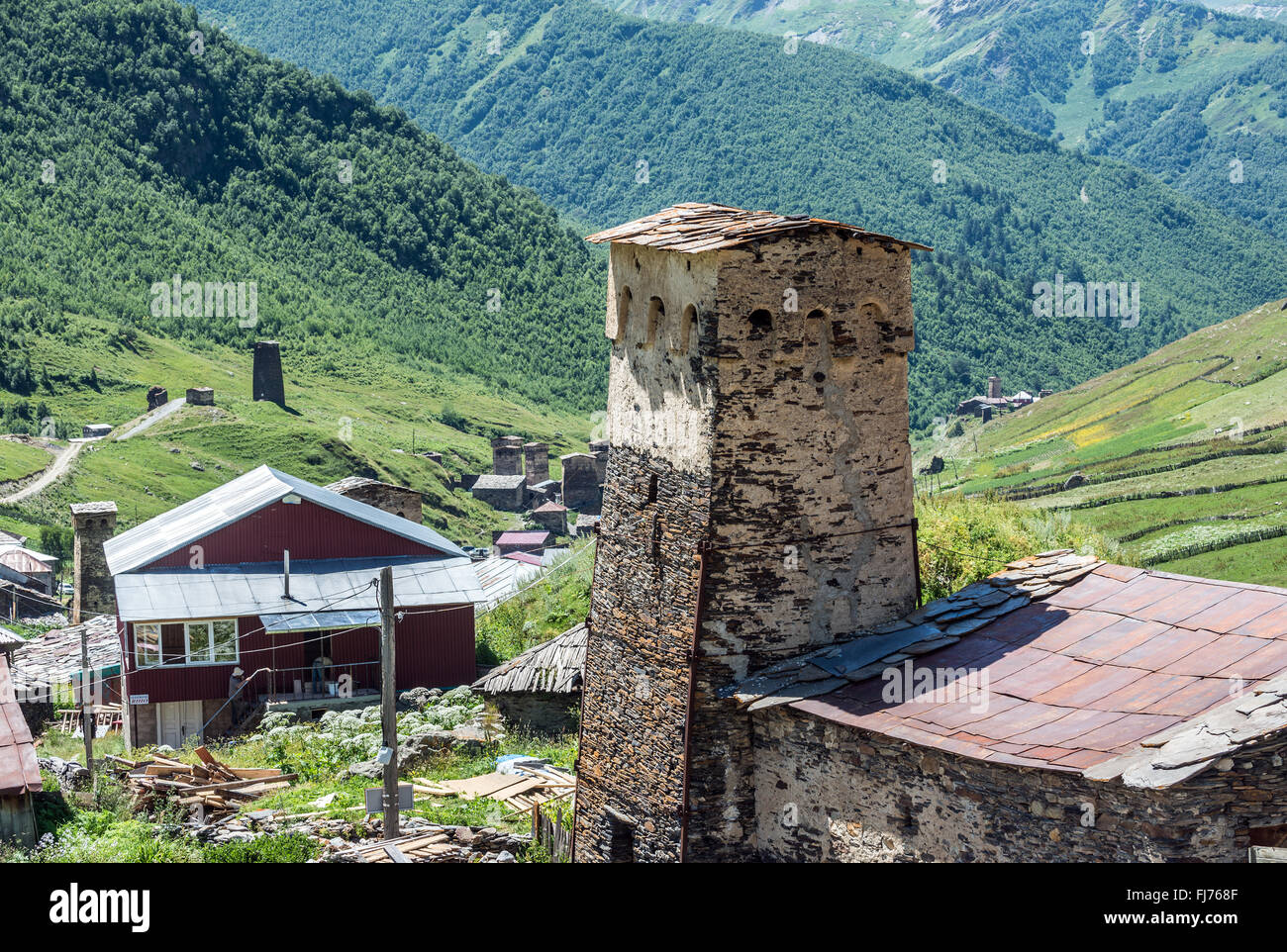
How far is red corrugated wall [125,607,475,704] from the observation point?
3462 cm

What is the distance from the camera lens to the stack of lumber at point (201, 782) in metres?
22.5

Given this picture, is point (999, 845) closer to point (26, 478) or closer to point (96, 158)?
point (26, 478)

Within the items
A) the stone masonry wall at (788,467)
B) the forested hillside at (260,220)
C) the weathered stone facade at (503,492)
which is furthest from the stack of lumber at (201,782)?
the forested hillside at (260,220)

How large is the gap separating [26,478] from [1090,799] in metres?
72.9

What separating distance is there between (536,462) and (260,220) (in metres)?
52.0

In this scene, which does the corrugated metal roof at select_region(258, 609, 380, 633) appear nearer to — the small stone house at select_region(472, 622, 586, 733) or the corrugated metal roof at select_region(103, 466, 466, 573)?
the corrugated metal roof at select_region(103, 466, 466, 573)

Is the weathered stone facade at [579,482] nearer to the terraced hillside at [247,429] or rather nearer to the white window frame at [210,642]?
the terraced hillside at [247,429]

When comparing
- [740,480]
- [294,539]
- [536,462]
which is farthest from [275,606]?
[536,462]

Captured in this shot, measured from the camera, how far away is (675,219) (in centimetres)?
1688

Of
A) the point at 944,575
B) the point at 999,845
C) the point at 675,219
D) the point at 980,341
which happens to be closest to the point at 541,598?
the point at 944,575

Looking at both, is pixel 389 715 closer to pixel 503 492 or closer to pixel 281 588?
pixel 281 588

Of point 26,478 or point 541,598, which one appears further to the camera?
point 26,478

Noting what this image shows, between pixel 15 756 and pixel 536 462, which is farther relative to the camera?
pixel 536 462

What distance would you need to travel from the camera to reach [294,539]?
37.4 meters
